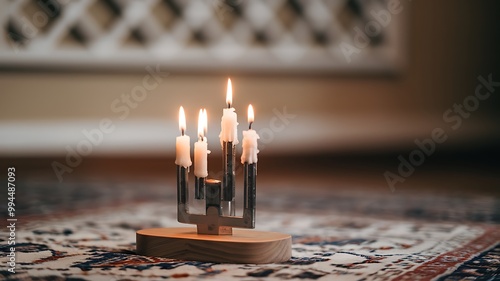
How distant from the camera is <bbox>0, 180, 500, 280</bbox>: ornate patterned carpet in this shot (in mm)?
827

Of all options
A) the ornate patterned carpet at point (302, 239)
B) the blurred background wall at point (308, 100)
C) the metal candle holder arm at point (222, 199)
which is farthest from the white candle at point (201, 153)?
the blurred background wall at point (308, 100)

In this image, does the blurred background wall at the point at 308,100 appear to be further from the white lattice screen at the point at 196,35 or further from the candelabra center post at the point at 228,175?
the candelabra center post at the point at 228,175

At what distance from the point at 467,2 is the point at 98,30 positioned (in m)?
1.64

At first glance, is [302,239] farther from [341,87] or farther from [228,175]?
[341,87]

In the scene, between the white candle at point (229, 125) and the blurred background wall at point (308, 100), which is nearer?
the white candle at point (229, 125)

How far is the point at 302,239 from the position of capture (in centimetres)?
112

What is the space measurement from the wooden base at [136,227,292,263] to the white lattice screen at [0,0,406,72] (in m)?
1.92

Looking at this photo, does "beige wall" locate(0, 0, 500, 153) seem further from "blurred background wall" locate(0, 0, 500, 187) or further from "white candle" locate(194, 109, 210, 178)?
"white candle" locate(194, 109, 210, 178)

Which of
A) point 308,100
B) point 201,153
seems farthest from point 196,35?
point 201,153

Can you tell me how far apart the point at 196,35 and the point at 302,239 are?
1.90 m

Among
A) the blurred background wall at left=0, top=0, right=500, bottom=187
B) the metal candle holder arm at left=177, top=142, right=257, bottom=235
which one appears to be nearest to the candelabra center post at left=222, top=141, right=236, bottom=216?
the metal candle holder arm at left=177, top=142, right=257, bottom=235

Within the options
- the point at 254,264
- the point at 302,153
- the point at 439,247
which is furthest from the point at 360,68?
the point at 254,264

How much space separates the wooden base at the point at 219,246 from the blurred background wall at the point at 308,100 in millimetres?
1883

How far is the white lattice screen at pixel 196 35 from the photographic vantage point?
267cm
